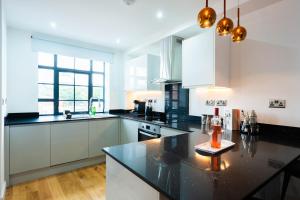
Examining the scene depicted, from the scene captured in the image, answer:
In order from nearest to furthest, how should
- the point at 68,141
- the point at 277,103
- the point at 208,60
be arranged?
1. the point at 277,103
2. the point at 208,60
3. the point at 68,141

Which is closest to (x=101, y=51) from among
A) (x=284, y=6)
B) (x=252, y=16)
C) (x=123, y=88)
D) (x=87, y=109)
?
(x=123, y=88)

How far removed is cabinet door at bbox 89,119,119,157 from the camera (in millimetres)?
3082

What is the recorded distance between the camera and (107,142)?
10.8 feet

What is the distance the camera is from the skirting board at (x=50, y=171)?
243 cm

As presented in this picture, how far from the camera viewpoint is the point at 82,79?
12.3 ft

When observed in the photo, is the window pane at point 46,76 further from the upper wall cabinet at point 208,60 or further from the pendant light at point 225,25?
the pendant light at point 225,25

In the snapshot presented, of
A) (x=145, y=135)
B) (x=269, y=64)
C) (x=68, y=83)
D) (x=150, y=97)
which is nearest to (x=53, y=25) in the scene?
(x=68, y=83)

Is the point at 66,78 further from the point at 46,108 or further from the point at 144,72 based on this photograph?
the point at 144,72

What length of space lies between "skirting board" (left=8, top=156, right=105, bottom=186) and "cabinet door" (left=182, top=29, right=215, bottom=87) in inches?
87.6

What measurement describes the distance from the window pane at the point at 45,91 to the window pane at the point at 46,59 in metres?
0.43

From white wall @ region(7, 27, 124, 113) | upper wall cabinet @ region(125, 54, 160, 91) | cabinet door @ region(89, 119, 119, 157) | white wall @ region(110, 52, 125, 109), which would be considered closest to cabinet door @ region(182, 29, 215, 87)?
upper wall cabinet @ region(125, 54, 160, 91)

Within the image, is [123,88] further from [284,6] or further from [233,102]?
[284,6]

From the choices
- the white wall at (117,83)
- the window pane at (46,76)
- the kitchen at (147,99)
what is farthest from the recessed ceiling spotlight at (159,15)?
the window pane at (46,76)

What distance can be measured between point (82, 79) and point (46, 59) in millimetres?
770
